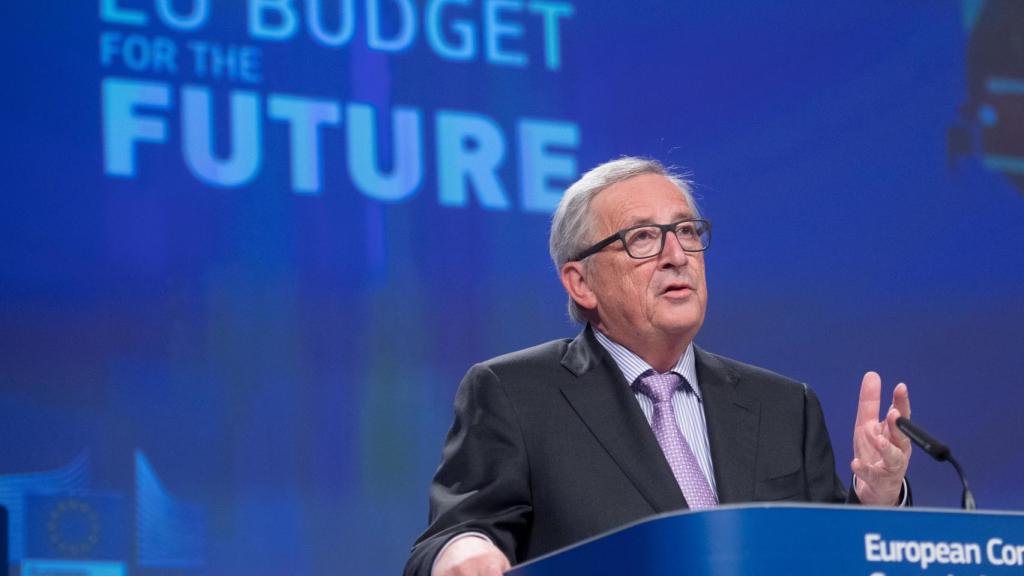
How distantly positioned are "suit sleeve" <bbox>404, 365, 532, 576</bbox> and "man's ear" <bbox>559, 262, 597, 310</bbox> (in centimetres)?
28

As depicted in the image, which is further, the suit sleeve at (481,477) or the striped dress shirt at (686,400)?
the striped dress shirt at (686,400)

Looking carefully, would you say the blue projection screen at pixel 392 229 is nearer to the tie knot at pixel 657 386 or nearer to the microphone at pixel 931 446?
the tie knot at pixel 657 386

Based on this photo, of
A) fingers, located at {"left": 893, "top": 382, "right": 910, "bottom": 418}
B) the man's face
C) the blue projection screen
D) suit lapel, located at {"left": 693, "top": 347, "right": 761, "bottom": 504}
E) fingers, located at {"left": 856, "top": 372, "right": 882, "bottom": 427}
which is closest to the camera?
fingers, located at {"left": 893, "top": 382, "right": 910, "bottom": 418}

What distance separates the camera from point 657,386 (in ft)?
8.43

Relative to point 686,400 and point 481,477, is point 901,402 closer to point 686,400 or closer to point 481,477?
point 686,400

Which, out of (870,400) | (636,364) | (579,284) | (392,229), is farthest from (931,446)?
(392,229)

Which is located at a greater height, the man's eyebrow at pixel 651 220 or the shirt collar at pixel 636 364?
the man's eyebrow at pixel 651 220

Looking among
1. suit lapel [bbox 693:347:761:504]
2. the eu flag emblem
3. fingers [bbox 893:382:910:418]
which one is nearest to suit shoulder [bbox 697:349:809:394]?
suit lapel [bbox 693:347:761:504]

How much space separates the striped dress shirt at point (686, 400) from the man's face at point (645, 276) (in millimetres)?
33

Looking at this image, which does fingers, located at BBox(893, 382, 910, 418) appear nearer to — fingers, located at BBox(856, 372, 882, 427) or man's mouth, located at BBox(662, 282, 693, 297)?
fingers, located at BBox(856, 372, 882, 427)

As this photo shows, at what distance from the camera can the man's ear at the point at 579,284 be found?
268 centimetres

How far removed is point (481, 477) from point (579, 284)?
1.61 ft

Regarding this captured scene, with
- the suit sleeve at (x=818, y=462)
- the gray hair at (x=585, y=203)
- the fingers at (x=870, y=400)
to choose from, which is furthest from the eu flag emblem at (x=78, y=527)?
the fingers at (x=870, y=400)

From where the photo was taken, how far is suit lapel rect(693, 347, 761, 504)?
7.98 feet
